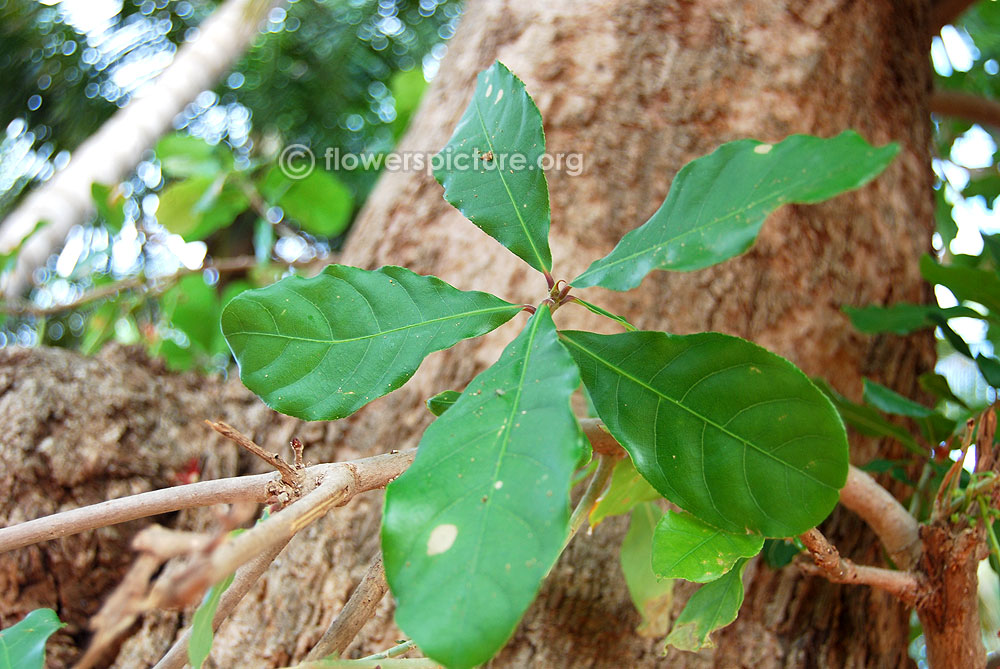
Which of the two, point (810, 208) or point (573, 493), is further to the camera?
point (810, 208)

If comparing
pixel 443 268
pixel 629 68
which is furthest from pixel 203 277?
pixel 629 68

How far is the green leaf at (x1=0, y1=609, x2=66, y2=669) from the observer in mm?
382

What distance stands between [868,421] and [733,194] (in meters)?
0.42

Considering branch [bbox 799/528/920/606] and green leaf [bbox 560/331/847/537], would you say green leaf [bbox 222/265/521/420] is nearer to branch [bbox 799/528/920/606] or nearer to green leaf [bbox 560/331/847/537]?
green leaf [bbox 560/331/847/537]

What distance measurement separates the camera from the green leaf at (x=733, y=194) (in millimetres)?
325

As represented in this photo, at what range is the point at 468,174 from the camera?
0.46m

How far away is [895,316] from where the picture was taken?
0.71 m

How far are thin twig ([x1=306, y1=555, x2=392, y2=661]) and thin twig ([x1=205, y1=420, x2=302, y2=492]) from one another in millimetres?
73

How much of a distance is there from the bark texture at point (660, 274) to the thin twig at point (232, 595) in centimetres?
24

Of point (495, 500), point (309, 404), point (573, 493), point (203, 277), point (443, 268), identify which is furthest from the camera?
point (203, 277)

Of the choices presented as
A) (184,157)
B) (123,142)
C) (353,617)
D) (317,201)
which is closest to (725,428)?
(353,617)

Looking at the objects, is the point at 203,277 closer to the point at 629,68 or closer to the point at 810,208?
the point at 629,68

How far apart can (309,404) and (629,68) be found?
24.9 inches

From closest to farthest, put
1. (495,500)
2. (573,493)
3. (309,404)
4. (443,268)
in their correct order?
(495,500), (309,404), (573,493), (443,268)
